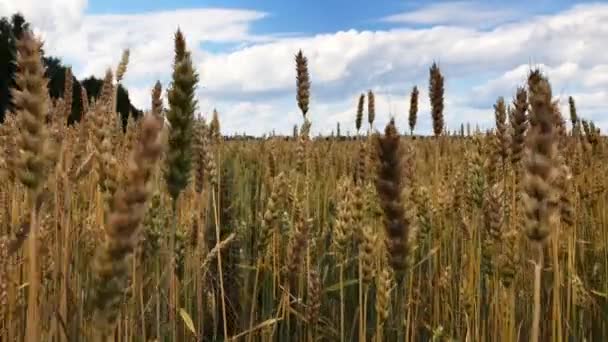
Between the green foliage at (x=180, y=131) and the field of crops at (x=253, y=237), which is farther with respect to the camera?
the green foliage at (x=180, y=131)

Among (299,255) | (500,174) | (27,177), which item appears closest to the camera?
(27,177)

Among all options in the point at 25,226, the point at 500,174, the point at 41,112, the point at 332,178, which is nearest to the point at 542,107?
the point at 41,112

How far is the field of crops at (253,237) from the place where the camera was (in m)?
1.28

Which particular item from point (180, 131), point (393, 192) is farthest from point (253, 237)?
point (393, 192)

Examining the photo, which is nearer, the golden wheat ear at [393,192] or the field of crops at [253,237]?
the field of crops at [253,237]

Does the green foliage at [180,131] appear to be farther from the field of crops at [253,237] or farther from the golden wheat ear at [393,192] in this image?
the golden wheat ear at [393,192]

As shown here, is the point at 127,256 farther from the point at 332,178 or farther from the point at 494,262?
the point at 332,178

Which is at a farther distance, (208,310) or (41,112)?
(208,310)

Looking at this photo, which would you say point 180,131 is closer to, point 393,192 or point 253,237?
point 393,192

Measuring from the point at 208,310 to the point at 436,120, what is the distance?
6.70 ft

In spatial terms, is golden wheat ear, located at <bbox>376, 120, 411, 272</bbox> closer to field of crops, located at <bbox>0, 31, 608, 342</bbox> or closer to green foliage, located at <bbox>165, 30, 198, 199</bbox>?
field of crops, located at <bbox>0, 31, 608, 342</bbox>

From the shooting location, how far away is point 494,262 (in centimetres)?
227

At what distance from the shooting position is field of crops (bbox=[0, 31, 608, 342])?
1.28m

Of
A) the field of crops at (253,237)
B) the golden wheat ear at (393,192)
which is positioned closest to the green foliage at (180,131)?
the field of crops at (253,237)
